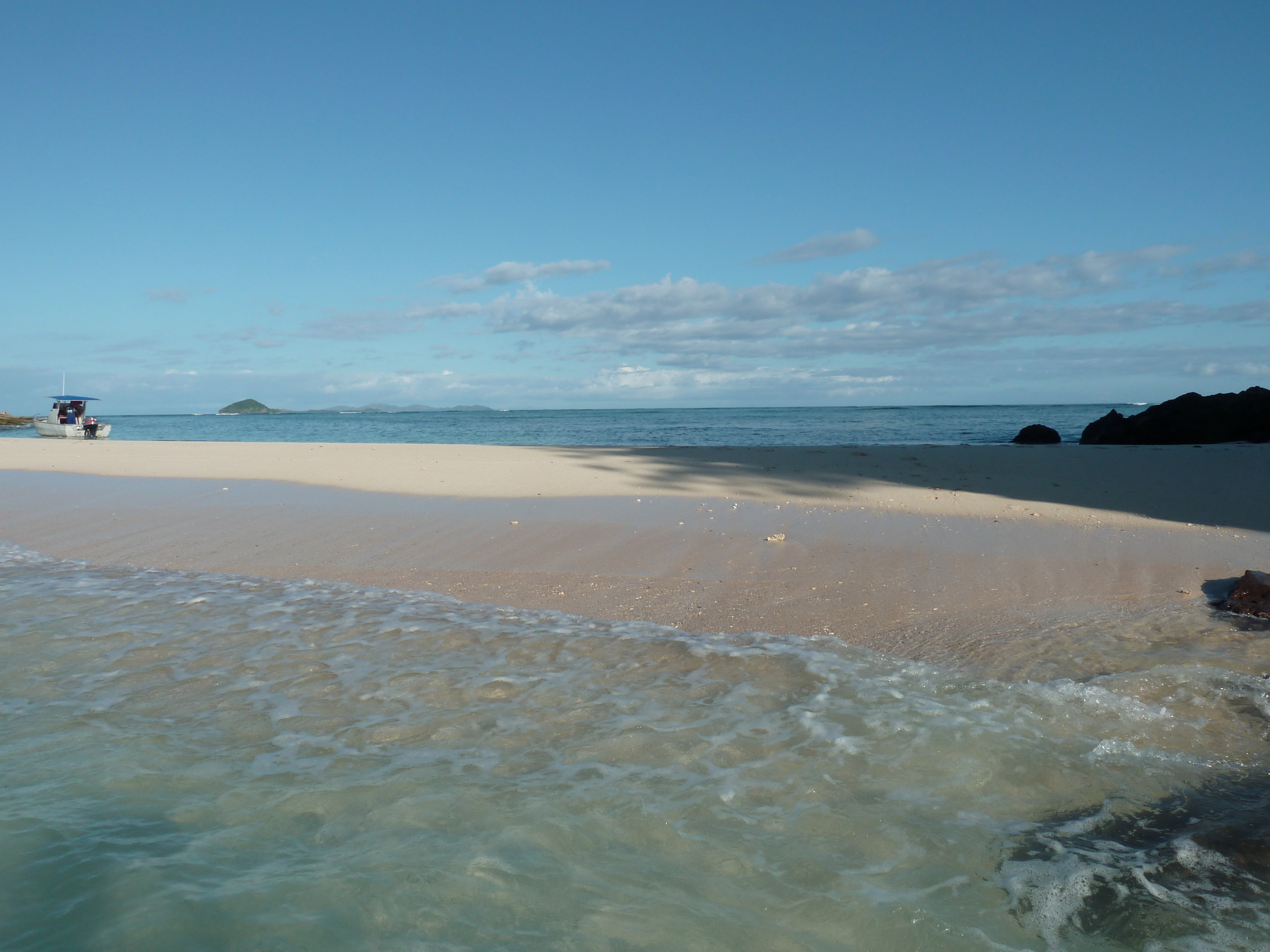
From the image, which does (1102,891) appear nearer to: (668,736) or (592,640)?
(668,736)

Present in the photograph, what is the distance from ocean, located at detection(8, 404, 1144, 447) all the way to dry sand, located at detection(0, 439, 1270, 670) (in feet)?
40.1

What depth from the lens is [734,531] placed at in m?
6.98

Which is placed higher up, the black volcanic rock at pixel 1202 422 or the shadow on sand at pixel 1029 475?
the black volcanic rock at pixel 1202 422

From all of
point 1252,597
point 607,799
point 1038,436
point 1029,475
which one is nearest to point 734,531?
point 1252,597

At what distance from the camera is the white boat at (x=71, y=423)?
26266mm

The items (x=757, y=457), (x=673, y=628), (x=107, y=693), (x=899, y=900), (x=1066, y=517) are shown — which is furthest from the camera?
(x=757, y=457)

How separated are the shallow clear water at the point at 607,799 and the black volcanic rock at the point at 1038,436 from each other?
833 inches

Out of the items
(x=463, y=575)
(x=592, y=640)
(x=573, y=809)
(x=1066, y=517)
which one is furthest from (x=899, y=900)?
(x=1066, y=517)

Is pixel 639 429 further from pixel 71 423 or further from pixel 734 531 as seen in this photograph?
pixel 734 531

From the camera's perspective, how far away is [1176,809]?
2.46 metres

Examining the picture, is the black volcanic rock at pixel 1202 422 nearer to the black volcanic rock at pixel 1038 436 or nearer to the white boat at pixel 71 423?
the black volcanic rock at pixel 1038 436

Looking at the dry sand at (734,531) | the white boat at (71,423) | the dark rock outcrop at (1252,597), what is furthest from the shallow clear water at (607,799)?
the white boat at (71,423)

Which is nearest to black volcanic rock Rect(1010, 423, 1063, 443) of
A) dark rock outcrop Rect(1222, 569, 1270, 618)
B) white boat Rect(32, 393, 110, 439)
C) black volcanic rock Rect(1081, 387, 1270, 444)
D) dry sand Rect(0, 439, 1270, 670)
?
black volcanic rock Rect(1081, 387, 1270, 444)

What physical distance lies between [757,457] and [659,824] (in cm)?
1084
